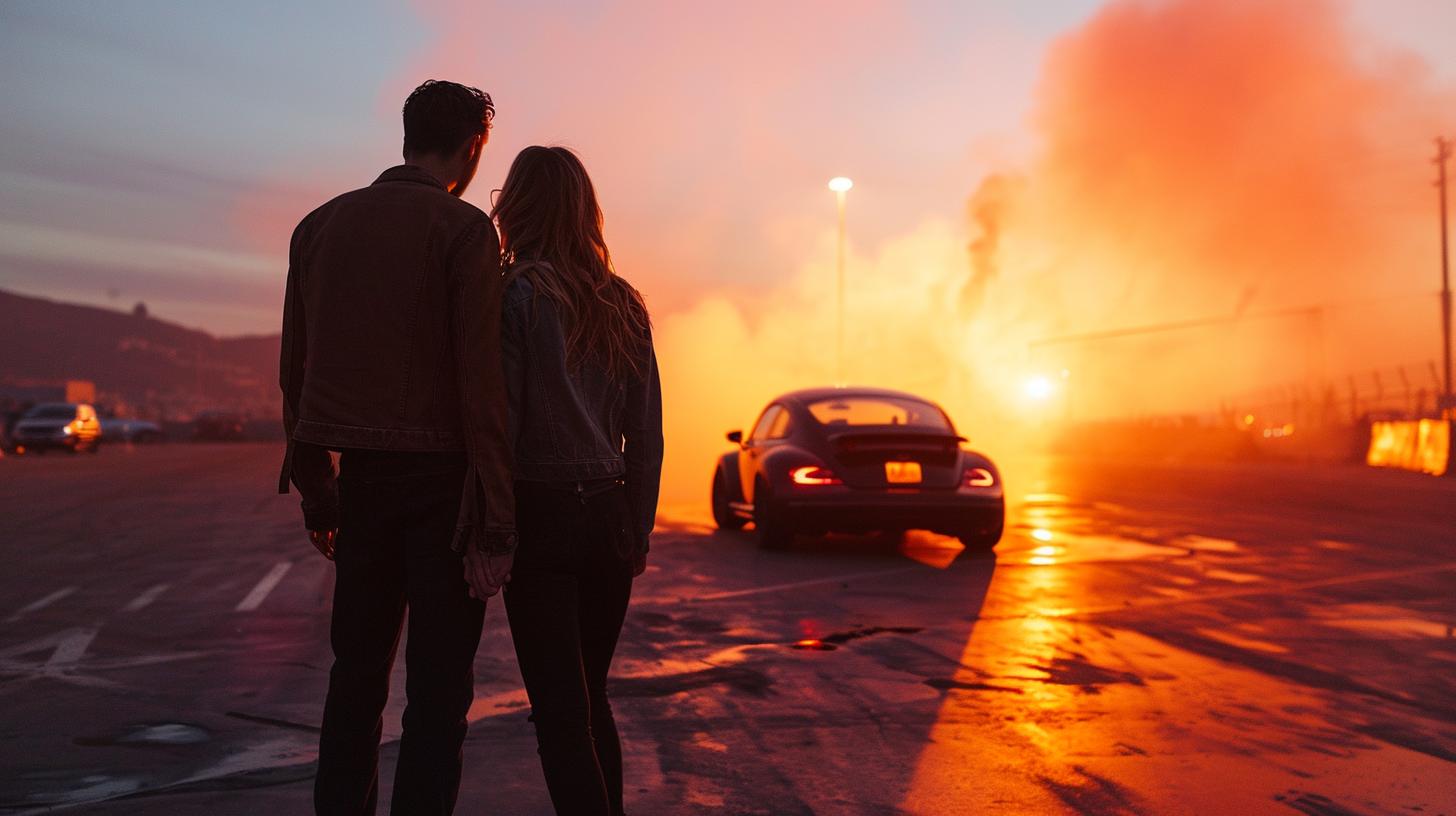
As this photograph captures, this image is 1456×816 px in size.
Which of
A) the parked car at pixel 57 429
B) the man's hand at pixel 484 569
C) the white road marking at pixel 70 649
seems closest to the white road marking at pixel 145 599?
the white road marking at pixel 70 649

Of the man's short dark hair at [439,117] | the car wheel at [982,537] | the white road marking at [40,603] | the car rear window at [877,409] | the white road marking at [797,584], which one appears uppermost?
the man's short dark hair at [439,117]

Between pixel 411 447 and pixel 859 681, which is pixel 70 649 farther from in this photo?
pixel 411 447

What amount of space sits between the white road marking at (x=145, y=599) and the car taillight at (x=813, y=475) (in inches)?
194

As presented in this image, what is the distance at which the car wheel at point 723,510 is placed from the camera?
487 inches

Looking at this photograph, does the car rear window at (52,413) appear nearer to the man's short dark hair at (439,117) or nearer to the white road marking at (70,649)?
the white road marking at (70,649)

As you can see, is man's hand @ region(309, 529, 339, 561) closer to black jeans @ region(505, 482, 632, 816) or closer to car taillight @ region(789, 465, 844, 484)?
black jeans @ region(505, 482, 632, 816)

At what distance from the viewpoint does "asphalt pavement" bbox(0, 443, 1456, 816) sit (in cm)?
379

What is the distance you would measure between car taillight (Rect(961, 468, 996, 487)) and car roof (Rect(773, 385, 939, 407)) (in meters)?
1.08

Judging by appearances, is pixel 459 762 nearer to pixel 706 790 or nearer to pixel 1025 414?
pixel 706 790

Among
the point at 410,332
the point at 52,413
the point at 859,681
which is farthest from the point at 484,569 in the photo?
the point at 52,413

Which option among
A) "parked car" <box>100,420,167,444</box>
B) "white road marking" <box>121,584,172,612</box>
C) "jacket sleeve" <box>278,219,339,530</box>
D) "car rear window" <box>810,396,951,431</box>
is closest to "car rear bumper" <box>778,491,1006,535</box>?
"car rear window" <box>810,396,951,431</box>

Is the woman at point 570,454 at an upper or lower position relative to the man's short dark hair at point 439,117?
lower

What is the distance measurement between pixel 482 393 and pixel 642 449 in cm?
49

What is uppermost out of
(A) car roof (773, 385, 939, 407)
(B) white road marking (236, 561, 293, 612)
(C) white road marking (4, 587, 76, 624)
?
(A) car roof (773, 385, 939, 407)
